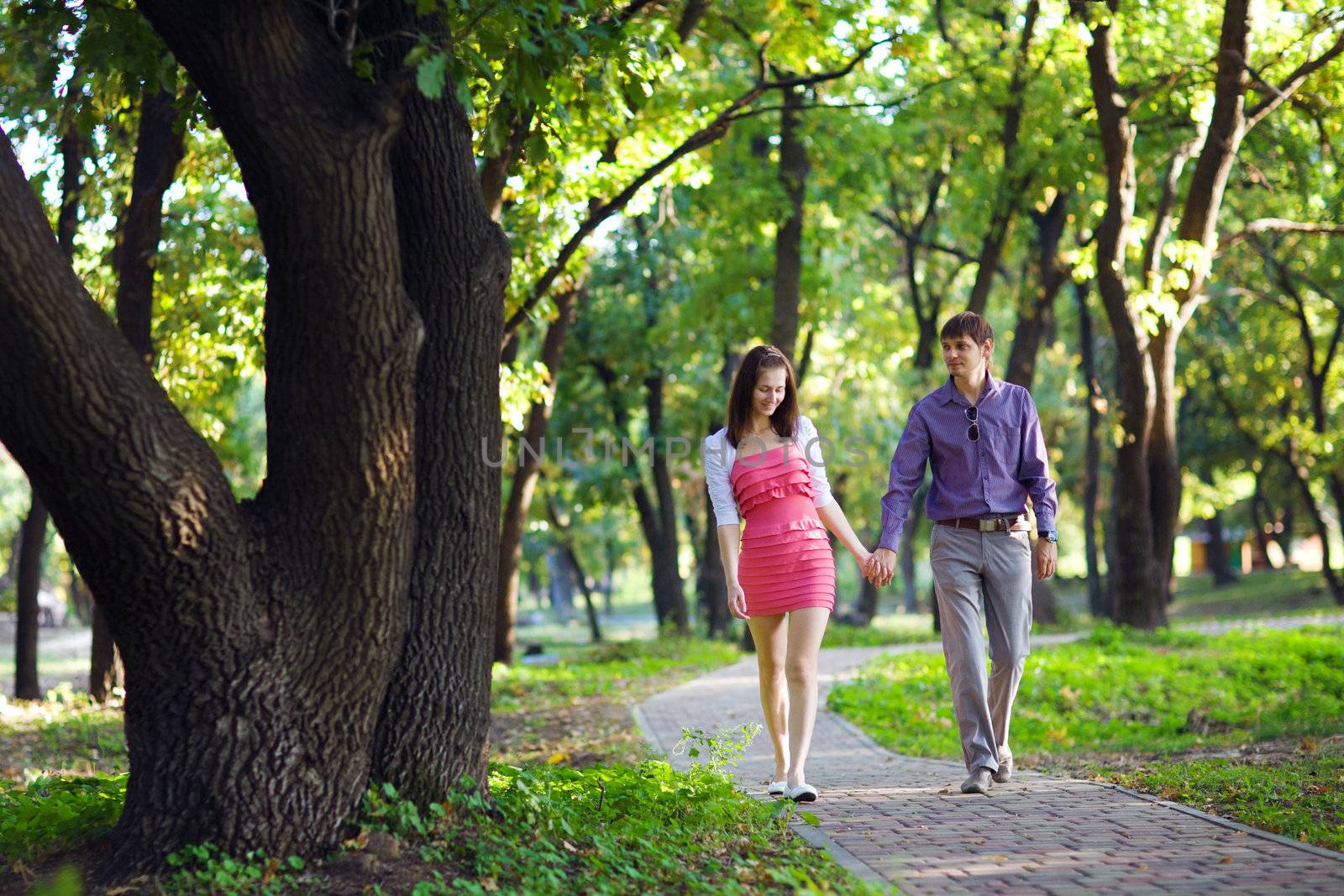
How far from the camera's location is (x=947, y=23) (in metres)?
19.6

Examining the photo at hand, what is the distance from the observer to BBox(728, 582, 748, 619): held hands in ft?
21.3

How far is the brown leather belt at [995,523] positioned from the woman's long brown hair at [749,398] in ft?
3.28

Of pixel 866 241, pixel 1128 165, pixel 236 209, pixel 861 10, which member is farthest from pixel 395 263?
pixel 866 241

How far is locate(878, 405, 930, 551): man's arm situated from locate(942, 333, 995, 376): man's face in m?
0.32

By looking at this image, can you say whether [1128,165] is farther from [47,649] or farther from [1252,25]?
[47,649]

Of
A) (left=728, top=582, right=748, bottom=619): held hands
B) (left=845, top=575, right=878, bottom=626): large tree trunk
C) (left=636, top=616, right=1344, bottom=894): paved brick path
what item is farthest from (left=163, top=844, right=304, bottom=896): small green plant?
(left=845, top=575, right=878, bottom=626): large tree trunk

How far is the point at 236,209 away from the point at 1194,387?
2893 centimetres

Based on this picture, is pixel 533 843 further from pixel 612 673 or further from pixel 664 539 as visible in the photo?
pixel 664 539

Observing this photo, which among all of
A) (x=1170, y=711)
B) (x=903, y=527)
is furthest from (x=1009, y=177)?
(x=903, y=527)

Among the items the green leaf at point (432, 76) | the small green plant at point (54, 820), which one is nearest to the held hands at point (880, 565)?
the green leaf at point (432, 76)

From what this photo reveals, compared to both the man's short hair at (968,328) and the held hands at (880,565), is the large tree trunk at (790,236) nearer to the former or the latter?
the man's short hair at (968,328)

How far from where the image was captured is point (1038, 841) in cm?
549

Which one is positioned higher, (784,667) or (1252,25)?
(1252,25)

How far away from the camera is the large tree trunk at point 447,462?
217 inches
